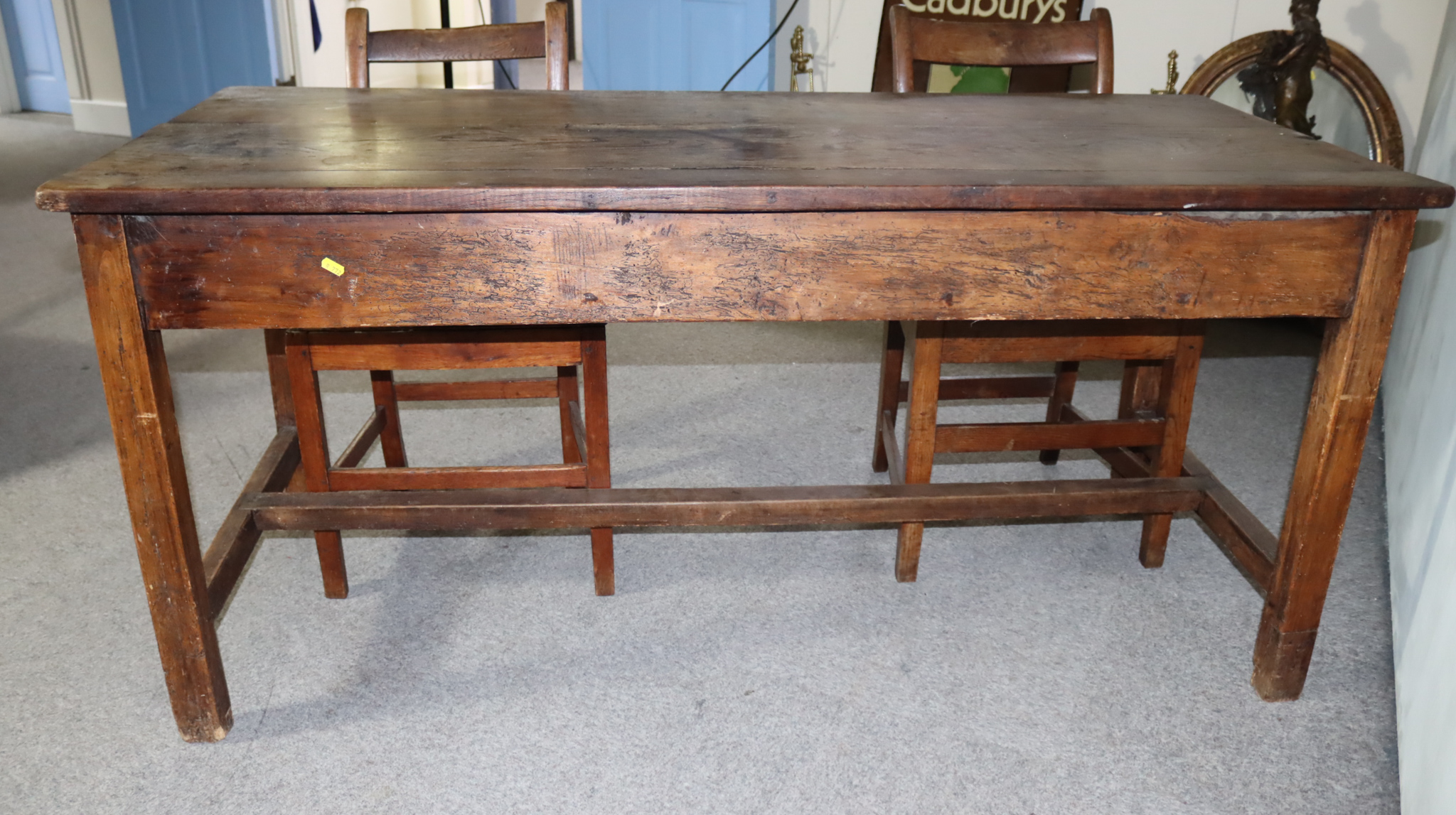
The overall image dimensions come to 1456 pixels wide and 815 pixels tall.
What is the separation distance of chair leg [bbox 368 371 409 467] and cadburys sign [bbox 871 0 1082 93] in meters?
2.16

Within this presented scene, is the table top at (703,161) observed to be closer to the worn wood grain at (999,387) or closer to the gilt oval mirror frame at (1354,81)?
the worn wood grain at (999,387)

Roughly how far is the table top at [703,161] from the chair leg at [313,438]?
0.38 meters

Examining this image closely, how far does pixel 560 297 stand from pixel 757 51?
106 inches

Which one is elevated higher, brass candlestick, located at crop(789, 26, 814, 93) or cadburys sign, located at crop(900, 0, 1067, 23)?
cadburys sign, located at crop(900, 0, 1067, 23)

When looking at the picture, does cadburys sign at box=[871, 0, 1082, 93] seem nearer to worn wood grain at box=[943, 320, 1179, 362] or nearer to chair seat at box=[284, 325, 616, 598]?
worn wood grain at box=[943, 320, 1179, 362]

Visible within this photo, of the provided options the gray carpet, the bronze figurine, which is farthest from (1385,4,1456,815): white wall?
the bronze figurine

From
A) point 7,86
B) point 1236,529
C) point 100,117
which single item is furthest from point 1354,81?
point 7,86

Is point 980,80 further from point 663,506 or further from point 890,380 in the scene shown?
point 663,506

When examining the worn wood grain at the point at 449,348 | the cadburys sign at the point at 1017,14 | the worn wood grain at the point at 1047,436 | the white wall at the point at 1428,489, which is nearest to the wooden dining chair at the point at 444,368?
the worn wood grain at the point at 449,348

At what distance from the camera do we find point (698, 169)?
4.61 feet

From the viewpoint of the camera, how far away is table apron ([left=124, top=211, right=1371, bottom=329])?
1.33m

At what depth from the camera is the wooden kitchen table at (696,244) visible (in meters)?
1.32

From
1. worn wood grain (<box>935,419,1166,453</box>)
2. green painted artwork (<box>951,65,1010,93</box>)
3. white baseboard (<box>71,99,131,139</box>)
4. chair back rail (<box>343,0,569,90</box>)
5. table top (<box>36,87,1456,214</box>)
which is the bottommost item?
white baseboard (<box>71,99,131,139</box>)

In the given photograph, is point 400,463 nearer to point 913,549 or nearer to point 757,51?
point 913,549
